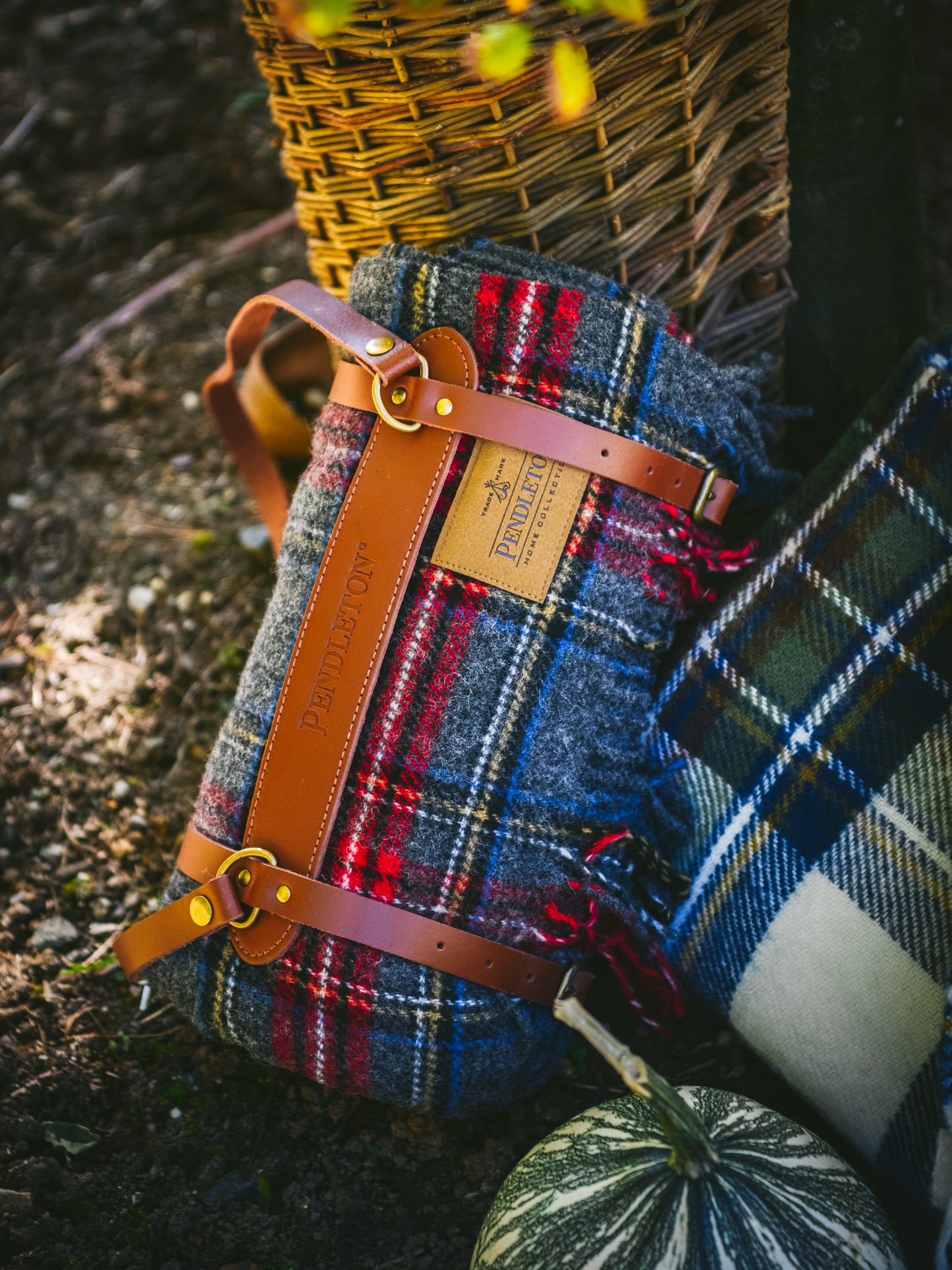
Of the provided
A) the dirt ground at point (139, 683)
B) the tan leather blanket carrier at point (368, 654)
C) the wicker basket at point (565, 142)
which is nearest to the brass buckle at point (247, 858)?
the tan leather blanket carrier at point (368, 654)

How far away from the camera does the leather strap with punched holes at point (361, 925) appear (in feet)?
4.03

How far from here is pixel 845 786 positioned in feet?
4.15

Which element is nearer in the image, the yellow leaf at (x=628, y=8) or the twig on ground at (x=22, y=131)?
the yellow leaf at (x=628, y=8)

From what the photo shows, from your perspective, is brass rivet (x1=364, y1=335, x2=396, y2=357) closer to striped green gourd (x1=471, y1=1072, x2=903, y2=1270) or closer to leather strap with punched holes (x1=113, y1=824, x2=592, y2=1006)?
leather strap with punched holes (x1=113, y1=824, x2=592, y2=1006)

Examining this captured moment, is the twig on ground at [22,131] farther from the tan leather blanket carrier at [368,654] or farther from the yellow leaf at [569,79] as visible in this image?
the yellow leaf at [569,79]

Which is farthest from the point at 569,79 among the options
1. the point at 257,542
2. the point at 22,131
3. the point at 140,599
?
the point at 22,131

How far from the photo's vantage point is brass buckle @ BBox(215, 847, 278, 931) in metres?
1.26

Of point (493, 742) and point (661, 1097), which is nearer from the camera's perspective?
point (661, 1097)

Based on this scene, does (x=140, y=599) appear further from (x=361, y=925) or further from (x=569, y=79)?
(x=569, y=79)

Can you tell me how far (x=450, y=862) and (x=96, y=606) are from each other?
125 cm

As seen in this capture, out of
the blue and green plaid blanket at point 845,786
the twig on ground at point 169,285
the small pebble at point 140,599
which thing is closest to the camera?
the blue and green plaid blanket at point 845,786

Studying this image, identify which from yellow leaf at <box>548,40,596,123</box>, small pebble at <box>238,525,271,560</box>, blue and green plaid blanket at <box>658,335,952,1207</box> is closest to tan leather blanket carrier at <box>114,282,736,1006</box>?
blue and green plaid blanket at <box>658,335,952,1207</box>

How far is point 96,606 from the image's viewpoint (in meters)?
2.12

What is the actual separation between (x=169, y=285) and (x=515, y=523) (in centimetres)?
190
